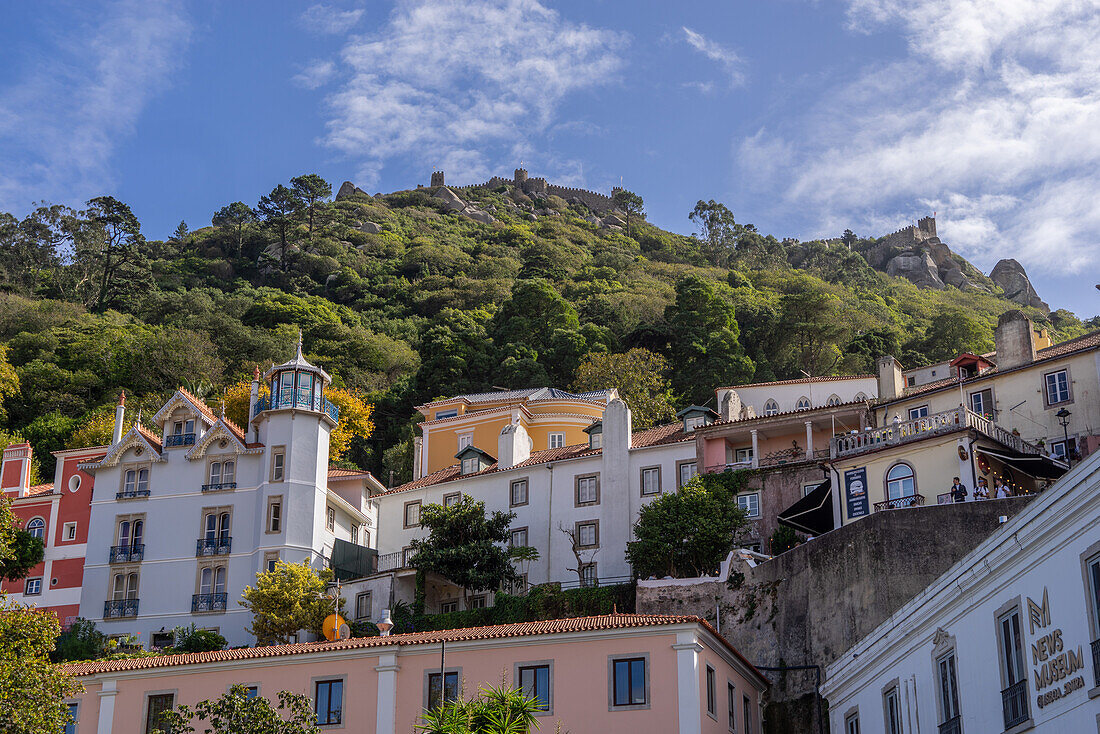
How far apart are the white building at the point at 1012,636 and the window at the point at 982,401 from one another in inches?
1019

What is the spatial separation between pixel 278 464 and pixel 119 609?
9.14 metres

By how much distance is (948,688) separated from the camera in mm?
23297

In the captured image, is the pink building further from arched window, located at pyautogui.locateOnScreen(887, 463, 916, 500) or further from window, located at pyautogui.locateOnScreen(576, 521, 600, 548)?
window, located at pyautogui.locateOnScreen(576, 521, 600, 548)

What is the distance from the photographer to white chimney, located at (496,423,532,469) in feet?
189

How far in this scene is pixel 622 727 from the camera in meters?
31.1

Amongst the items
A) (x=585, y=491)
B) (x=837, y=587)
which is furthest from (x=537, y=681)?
(x=585, y=491)

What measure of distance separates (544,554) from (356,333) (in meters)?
42.5

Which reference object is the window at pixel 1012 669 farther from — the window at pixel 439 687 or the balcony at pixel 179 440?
the balcony at pixel 179 440

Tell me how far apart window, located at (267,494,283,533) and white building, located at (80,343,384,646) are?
0.04m

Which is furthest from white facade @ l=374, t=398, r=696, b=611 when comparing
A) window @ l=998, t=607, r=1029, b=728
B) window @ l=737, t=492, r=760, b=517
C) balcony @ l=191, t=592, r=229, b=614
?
window @ l=998, t=607, r=1029, b=728

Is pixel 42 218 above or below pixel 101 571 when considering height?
above

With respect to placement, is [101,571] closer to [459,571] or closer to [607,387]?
[459,571]

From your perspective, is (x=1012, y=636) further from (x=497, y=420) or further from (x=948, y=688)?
(x=497, y=420)

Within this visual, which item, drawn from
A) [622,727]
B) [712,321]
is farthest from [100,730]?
[712,321]
